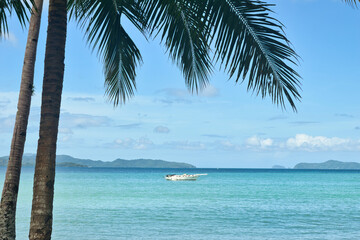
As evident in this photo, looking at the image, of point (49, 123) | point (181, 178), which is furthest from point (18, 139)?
point (181, 178)

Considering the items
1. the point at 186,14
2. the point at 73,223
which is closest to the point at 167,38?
the point at 186,14

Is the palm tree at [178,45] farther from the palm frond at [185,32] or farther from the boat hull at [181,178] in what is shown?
the boat hull at [181,178]

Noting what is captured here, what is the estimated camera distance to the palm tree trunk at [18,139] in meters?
9.28

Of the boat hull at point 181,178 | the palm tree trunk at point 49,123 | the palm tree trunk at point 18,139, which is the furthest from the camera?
the boat hull at point 181,178

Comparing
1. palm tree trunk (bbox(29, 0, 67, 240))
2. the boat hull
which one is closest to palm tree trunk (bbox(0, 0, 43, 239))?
palm tree trunk (bbox(29, 0, 67, 240))

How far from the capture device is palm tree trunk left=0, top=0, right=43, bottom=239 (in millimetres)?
9281

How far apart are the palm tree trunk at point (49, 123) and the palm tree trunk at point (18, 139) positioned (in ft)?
5.72

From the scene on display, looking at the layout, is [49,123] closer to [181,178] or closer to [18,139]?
[18,139]

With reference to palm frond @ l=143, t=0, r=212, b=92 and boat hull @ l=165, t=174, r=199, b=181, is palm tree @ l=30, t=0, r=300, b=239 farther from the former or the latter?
boat hull @ l=165, t=174, r=199, b=181

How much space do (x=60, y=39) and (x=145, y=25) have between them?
7.30 feet

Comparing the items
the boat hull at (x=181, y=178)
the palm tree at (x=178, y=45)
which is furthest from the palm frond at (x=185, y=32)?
the boat hull at (x=181, y=178)

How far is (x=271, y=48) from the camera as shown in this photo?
25.1 feet

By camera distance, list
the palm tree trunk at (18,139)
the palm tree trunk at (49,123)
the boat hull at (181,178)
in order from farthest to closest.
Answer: the boat hull at (181,178), the palm tree trunk at (18,139), the palm tree trunk at (49,123)

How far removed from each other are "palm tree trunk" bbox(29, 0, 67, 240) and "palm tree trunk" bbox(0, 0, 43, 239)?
1.74 metres
